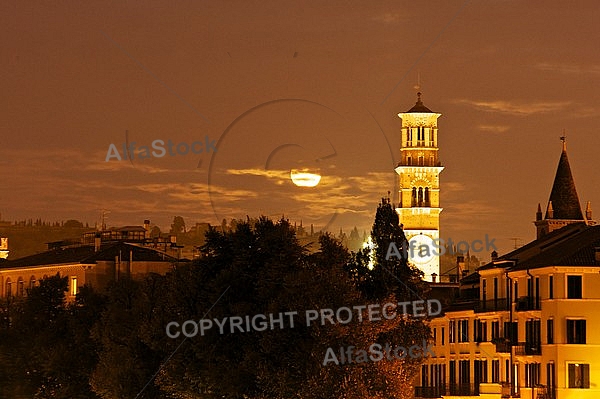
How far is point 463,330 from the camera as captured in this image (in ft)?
319

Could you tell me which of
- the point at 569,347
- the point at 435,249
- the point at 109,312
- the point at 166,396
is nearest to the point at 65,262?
the point at 435,249

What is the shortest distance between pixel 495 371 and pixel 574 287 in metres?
10.7

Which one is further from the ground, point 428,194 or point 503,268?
point 428,194

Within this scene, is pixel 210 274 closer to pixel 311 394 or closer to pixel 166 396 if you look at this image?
pixel 166 396

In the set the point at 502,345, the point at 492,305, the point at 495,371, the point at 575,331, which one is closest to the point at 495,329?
the point at 492,305

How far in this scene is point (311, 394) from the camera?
235ft

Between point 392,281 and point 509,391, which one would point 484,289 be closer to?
point 509,391

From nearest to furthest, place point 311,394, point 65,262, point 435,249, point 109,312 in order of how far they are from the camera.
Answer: point 311,394 < point 109,312 < point 65,262 < point 435,249

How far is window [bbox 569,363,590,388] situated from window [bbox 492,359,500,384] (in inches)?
339

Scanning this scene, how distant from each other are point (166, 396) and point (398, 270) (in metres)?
14.9

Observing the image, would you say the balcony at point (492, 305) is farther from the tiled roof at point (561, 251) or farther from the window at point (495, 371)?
the window at point (495, 371)

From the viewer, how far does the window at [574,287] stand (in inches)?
3199
